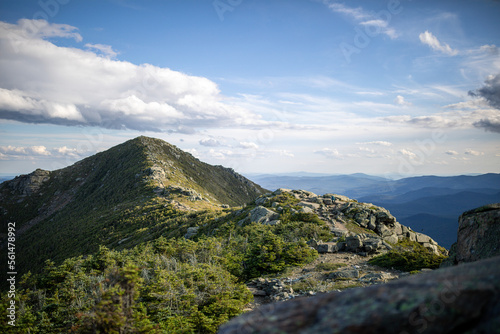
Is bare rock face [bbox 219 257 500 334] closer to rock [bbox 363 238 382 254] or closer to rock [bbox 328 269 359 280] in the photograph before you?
rock [bbox 328 269 359 280]

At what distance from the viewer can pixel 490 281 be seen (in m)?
3.85

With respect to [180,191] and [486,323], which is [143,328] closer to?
[486,323]

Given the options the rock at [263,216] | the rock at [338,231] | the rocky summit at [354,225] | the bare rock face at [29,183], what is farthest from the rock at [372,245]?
the bare rock face at [29,183]

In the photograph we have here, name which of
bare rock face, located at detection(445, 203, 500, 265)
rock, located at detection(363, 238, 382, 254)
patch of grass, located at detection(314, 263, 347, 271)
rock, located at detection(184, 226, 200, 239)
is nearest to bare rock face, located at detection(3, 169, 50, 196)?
rock, located at detection(184, 226, 200, 239)

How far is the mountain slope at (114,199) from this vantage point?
7569 centimetres

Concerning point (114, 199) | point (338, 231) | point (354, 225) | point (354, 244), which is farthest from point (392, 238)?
point (114, 199)

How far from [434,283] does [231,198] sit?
157 metres

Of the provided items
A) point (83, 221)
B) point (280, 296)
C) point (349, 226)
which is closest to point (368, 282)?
point (280, 296)

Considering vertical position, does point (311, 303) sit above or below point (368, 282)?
above

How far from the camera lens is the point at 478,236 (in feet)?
36.0

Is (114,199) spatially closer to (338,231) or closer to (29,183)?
(29,183)

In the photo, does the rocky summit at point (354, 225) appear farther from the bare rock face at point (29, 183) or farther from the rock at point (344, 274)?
the bare rock face at point (29, 183)

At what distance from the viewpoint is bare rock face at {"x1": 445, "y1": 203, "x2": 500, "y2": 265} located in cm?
1017

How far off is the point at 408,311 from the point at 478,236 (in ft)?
37.3
